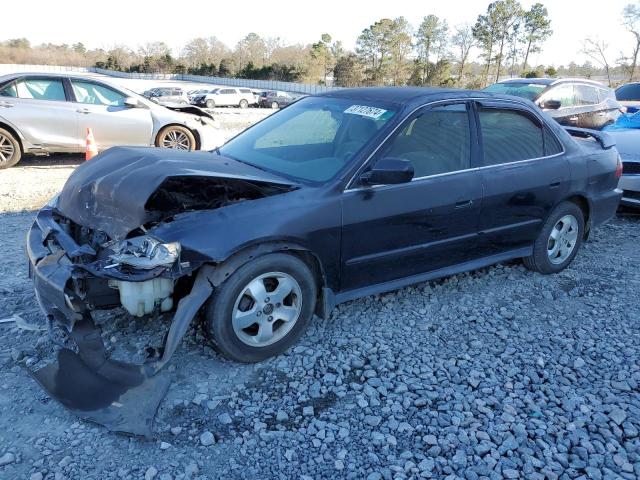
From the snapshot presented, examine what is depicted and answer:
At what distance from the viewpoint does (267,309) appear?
315 centimetres

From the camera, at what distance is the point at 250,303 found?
311cm

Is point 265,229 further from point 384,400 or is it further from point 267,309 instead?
point 384,400

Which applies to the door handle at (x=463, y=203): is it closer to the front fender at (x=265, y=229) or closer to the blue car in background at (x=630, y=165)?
the front fender at (x=265, y=229)

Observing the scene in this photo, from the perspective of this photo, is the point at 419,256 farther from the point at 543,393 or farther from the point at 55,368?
the point at 55,368

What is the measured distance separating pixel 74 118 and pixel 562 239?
24.4 ft

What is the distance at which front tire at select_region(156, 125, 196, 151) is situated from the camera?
9.01 metres

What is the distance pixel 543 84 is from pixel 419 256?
25.6 feet

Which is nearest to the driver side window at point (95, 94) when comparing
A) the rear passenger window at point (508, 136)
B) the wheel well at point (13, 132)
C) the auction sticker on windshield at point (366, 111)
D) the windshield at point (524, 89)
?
the wheel well at point (13, 132)

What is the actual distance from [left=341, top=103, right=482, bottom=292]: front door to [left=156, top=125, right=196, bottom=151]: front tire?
6245mm

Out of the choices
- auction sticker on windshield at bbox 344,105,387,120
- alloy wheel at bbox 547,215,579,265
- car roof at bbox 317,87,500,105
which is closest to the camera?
auction sticker on windshield at bbox 344,105,387,120

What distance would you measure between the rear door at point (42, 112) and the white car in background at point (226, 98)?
30127 millimetres

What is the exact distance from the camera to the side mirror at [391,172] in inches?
129

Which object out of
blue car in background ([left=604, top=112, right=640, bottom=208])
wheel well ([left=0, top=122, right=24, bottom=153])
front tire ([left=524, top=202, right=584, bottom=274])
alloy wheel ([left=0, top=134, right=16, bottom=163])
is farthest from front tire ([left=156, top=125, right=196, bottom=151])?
blue car in background ([left=604, top=112, right=640, bottom=208])

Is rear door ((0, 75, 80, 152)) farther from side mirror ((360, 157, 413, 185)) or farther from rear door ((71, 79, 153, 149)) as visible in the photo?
side mirror ((360, 157, 413, 185))
